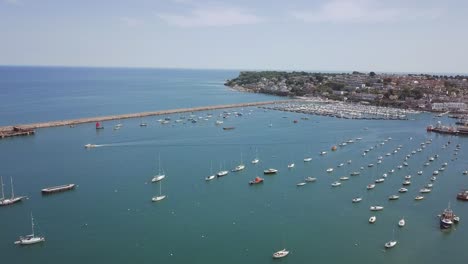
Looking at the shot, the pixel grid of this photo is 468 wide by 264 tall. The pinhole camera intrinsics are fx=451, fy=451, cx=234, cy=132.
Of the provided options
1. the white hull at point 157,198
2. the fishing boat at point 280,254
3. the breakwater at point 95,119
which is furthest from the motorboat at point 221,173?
the breakwater at point 95,119

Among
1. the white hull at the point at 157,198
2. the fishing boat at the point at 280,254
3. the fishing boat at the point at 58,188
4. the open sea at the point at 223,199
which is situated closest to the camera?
the fishing boat at the point at 280,254

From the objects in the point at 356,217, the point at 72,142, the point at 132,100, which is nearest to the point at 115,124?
the point at 72,142

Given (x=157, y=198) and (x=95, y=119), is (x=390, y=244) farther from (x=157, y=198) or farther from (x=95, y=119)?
(x=95, y=119)

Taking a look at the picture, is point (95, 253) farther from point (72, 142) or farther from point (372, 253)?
point (72, 142)

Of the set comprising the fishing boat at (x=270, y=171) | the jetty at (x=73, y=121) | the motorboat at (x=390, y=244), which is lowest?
the motorboat at (x=390, y=244)

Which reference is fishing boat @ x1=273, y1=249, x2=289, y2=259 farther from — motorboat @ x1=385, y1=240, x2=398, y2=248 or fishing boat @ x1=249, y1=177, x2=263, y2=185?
fishing boat @ x1=249, y1=177, x2=263, y2=185

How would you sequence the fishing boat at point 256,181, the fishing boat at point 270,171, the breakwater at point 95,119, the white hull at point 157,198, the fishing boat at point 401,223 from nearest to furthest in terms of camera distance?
the fishing boat at point 401,223 < the white hull at point 157,198 < the fishing boat at point 256,181 < the fishing boat at point 270,171 < the breakwater at point 95,119

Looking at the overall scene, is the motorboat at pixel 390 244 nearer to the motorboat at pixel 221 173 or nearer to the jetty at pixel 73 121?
the motorboat at pixel 221 173

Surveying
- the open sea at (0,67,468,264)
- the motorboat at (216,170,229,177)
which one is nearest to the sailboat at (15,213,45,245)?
the open sea at (0,67,468,264)

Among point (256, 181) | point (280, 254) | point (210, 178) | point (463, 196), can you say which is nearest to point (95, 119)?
point (210, 178)
